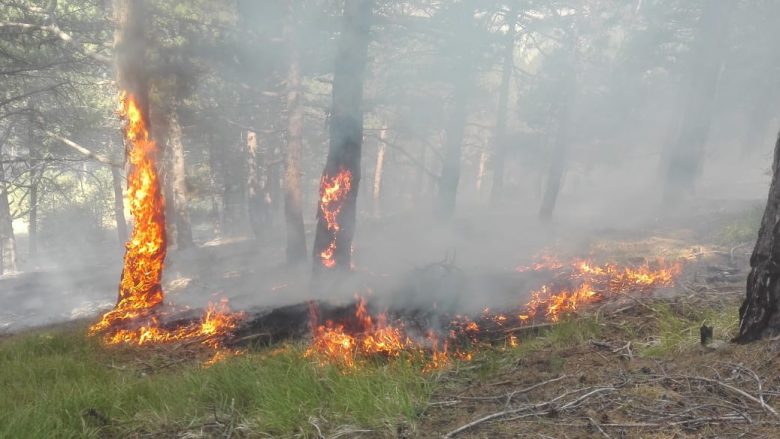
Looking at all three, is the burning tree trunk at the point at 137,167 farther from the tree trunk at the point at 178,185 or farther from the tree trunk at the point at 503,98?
the tree trunk at the point at 503,98

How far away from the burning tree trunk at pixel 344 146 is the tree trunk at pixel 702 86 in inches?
474

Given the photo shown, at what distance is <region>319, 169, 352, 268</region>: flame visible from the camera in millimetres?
9680

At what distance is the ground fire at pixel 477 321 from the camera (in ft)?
17.0

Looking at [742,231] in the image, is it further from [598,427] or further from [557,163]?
[598,427]

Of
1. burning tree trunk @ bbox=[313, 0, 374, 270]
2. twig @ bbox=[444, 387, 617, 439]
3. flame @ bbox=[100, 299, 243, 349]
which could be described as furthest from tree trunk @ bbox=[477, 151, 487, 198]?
twig @ bbox=[444, 387, 617, 439]

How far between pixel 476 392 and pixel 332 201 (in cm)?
712

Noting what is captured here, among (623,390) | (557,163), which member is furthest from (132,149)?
(557,163)

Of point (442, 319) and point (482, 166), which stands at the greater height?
point (482, 166)

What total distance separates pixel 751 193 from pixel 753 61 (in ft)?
21.0

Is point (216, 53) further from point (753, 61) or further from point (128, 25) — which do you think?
point (753, 61)

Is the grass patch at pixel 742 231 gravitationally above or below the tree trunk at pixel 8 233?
above

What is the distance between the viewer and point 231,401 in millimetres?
3395

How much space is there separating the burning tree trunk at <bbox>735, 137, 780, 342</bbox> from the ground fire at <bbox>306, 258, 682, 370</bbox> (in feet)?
7.40

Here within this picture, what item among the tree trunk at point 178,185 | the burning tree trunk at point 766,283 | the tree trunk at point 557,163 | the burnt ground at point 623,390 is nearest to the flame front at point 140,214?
the burnt ground at point 623,390
